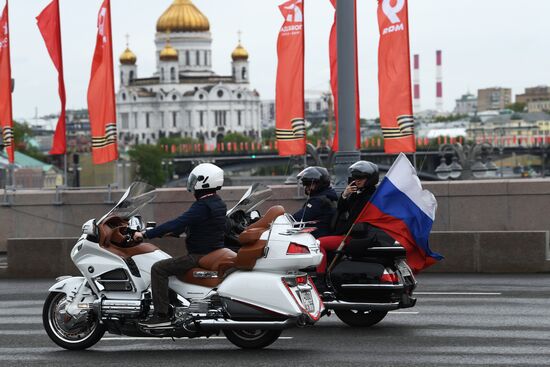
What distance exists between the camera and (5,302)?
51.6 feet

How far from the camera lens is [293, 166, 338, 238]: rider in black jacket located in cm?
1295

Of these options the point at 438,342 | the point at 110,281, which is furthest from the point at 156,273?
the point at 438,342

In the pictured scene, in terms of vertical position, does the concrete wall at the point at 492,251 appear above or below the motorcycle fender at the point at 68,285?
below

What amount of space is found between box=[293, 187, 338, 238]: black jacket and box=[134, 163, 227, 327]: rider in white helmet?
73.9 inches

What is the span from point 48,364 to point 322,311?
2.16 m

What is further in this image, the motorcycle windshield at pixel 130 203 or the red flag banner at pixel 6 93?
the red flag banner at pixel 6 93

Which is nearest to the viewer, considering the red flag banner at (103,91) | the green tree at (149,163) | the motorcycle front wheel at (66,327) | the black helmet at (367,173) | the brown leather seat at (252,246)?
the brown leather seat at (252,246)

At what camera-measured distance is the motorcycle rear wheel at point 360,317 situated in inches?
499

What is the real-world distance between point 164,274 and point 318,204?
2.35 metres

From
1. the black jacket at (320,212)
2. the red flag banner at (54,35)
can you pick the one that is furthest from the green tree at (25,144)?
the black jacket at (320,212)

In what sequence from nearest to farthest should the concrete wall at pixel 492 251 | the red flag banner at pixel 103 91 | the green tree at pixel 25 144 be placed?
the concrete wall at pixel 492 251, the red flag banner at pixel 103 91, the green tree at pixel 25 144

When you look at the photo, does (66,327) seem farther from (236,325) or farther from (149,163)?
(149,163)

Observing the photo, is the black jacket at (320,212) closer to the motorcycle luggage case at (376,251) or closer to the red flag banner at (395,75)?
the motorcycle luggage case at (376,251)

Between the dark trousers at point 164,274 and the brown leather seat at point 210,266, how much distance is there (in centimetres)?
6
